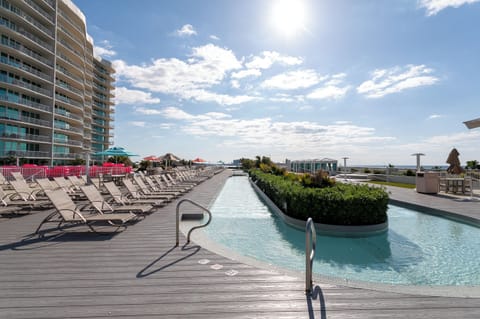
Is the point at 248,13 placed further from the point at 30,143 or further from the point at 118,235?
the point at 30,143

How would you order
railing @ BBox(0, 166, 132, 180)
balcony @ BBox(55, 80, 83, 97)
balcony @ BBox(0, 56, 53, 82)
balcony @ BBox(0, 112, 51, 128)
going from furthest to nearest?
balcony @ BBox(55, 80, 83, 97) → balcony @ BBox(0, 112, 51, 128) → balcony @ BBox(0, 56, 53, 82) → railing @ BBox(0, 166, 132, 180)

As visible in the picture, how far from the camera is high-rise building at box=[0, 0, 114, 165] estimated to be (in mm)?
30953

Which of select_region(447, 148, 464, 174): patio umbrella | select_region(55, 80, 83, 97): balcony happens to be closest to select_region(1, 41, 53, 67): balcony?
select_region(55, 80, 83, 97): balcony

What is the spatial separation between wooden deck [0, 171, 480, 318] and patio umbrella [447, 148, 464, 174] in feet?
45.5

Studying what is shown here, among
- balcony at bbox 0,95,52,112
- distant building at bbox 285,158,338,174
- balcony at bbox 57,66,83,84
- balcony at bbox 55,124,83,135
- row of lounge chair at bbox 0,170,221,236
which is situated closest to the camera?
row of lounge chair at bbox 0,170,221,236

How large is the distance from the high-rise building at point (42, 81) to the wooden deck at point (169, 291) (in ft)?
103

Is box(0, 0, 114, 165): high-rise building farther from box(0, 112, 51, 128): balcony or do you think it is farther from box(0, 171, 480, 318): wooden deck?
box(0, 171, 480, 318): wooden deck

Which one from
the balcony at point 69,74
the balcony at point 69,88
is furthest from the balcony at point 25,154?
the balcony at point 69,74

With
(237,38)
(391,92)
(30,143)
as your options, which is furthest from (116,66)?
(391,92)

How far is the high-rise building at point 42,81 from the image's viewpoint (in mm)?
30953

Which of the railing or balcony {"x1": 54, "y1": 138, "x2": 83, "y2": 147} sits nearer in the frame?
the railing

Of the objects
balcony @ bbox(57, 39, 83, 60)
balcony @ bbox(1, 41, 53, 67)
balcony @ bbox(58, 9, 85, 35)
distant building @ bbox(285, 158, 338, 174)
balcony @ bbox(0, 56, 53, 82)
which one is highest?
balcony @ bbox(58, 9, 85, 35)

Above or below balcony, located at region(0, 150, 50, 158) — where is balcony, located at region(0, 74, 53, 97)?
above

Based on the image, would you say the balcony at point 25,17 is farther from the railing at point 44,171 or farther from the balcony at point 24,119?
the railing at point 44,171
